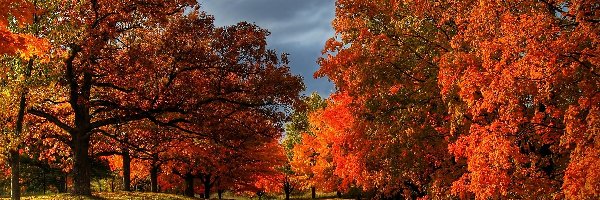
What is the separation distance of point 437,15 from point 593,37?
9.05m

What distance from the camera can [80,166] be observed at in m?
27.4

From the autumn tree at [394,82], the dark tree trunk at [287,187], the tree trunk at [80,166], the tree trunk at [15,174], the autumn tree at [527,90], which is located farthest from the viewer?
the dark tree trunk at [287,187]

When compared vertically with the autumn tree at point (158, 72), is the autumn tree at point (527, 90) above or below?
below

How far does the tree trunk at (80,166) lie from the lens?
27.0 metres

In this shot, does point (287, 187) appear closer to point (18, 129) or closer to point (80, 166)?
point (80, 166)

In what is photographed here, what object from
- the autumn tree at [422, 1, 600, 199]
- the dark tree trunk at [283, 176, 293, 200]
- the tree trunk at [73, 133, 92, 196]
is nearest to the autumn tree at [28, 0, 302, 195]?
the tree trunk at [73, 133, 92, 196]

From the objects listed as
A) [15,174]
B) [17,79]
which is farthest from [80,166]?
[17,79]

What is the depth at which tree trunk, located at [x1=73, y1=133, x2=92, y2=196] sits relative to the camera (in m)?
27.0

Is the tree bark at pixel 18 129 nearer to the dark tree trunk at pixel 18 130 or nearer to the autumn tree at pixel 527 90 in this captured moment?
the dark tree trunk at pixel 18 130

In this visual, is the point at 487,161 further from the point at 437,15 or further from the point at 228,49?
the point at 228,49

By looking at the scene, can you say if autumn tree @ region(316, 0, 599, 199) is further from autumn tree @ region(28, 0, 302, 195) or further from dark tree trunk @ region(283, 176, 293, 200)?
dark tree trunk @ region(283, 176, 293, 200)

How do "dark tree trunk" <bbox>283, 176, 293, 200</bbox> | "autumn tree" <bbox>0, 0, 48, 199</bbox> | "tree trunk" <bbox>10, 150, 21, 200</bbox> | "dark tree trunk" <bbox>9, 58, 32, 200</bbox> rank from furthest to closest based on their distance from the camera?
"dark tree trunk" <bbox>283, 176, 293, 200</bbox> < "tree trunk" <bbox>10, 150, 21, 200</bbox> < "dark tree trunk" <bbox>9, 58, 32, 200</bbox> < "autumn tree" <bbox>0, 0, 48, 199</bbox>

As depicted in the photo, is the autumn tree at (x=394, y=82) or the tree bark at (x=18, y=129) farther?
the autumn tree at (x=394, y=82)

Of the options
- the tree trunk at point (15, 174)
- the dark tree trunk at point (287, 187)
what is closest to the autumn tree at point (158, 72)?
the tree trunk at point (15, 174)
